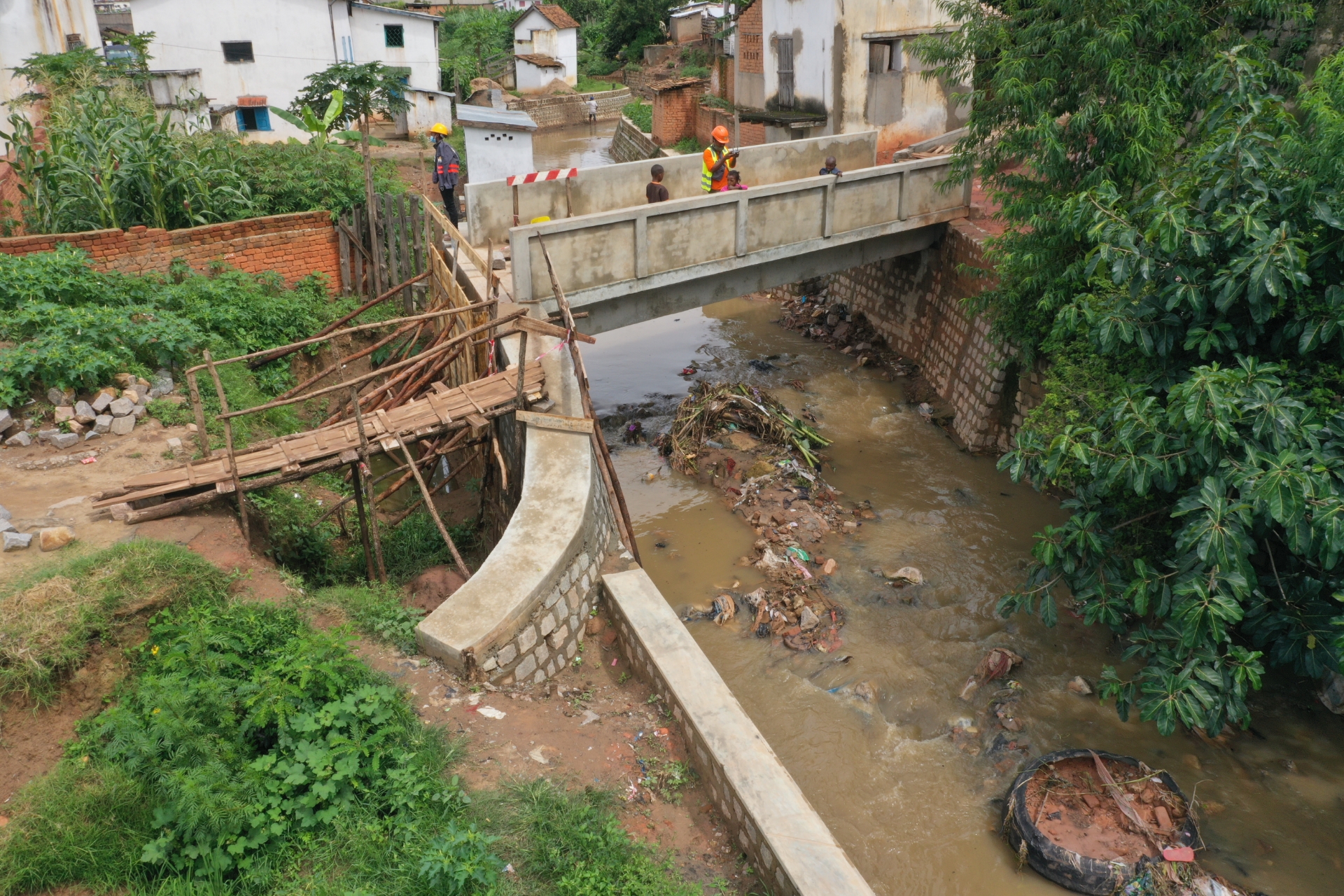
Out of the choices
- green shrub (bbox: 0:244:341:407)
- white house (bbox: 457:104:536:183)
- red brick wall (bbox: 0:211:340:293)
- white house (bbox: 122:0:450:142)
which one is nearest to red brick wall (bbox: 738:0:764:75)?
white house (bbox: 457:104:536:183)

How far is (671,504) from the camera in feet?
36.0

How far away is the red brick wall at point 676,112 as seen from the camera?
27.2 m

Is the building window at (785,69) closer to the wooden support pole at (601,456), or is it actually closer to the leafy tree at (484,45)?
the wooden support pole at (601,456)

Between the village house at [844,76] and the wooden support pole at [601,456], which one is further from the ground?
the village house at [844,76]

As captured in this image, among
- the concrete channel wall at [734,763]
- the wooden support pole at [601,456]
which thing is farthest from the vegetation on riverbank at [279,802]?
the wooden support pole at [601,456]

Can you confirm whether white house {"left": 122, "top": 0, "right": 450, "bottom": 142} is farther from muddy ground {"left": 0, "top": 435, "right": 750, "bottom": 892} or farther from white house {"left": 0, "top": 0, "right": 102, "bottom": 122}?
muddy ground {"left": 0, "top": 435, "right": 750, "bottom": 892}

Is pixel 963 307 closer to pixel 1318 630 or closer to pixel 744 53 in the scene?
pixel 1318 630

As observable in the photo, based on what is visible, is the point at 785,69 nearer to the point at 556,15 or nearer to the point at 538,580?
the point at 538,580

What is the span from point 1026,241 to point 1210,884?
20.9ft

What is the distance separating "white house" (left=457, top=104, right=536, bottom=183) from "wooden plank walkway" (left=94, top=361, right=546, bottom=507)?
927cm

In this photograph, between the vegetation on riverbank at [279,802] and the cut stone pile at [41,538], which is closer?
the vegetation on riverbank at [279,802]

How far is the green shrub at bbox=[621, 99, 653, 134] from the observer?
32.7 meters

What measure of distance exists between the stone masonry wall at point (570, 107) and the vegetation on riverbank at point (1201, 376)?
31300 mm

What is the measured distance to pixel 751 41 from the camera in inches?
894
